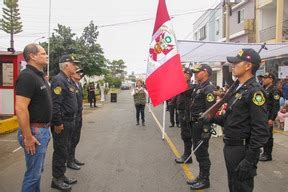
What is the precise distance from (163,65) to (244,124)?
4.53 m

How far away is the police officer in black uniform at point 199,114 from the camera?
584 cm

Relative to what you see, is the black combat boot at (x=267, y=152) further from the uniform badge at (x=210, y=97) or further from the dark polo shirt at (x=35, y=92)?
the dark polo shirt at (x=35, y=92)

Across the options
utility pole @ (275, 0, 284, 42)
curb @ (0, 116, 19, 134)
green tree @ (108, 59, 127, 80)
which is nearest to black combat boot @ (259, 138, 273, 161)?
curb @ (0, 116, 19, 134)

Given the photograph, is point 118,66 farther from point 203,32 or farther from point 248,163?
point 248,163

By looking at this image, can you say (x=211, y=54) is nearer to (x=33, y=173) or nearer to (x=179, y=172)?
(x=179, y=172)

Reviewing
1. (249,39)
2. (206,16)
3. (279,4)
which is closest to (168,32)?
(279,4)

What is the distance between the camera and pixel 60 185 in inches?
224

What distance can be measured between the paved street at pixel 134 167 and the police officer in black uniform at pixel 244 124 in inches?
80.7

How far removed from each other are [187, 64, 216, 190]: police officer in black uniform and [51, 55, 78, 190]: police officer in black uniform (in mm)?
2025

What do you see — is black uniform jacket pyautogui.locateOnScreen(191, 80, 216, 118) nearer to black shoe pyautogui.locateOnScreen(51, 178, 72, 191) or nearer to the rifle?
the rifle

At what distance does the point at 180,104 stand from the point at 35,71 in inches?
189

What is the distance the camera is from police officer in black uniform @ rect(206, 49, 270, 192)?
3.65 meters

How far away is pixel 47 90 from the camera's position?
14.8ft

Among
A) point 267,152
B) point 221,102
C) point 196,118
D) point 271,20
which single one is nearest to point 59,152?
point 196,118
